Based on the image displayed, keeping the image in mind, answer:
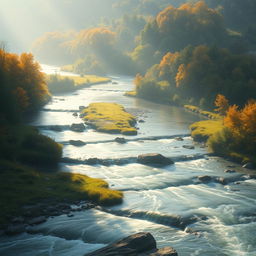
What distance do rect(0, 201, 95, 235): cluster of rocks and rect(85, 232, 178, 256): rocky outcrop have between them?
43.9 feet

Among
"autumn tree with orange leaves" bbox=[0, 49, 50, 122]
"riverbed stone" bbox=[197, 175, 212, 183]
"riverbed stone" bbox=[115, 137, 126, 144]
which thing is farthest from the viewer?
"autumn tree with orange leaves" bbox=[0, 49, 50, 122]

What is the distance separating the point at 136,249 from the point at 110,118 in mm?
88843

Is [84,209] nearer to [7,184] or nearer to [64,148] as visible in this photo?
[7,184]

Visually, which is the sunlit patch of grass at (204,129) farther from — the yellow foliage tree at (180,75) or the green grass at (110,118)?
the yellow foliage tree at (180,75)

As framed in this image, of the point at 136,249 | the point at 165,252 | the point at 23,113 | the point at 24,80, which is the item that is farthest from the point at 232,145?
the point at 24,80

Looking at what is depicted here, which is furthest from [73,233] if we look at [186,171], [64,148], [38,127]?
[38,127]

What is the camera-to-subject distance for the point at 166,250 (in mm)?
46750

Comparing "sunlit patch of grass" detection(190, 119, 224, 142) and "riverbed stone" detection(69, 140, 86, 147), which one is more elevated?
"sunlit patch of grass" detection(190, 119, 224, 142)

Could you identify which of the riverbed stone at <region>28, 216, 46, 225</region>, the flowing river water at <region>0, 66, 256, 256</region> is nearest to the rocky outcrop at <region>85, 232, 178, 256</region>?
the flowing river water at <region>0, 66, 256, 256</region>

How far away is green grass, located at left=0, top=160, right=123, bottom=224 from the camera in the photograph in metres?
62.9

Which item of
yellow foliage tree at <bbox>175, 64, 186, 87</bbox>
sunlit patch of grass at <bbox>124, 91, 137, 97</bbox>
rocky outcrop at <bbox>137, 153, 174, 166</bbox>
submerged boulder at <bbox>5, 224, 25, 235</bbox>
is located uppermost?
yellow foliage tree at <bbox>175, 64, 186, 87</bbox>

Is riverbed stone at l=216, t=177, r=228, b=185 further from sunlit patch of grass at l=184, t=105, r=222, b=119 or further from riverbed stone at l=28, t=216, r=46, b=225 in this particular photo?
sunlit patch of grass at l=184, t=105, r=222, b=119

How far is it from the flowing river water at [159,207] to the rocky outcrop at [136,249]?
4432 millimetres

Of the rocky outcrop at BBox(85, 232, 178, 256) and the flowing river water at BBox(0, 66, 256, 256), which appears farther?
the flowing river water at BBox(0, 66, 256, 256)
